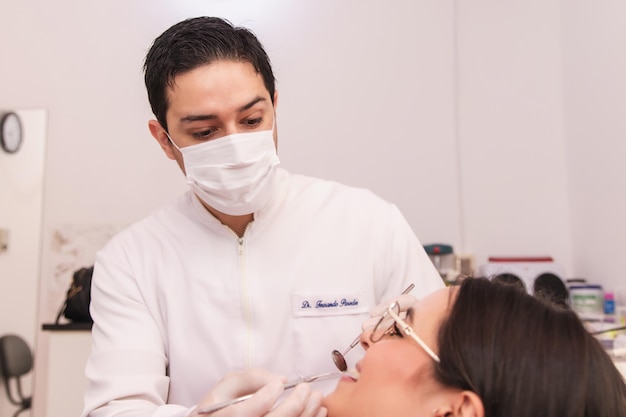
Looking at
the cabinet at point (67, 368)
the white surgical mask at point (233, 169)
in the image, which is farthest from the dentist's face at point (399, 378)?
the cabinet at point (67, 368)

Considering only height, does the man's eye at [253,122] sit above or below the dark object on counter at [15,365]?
above

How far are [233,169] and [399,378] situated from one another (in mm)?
593

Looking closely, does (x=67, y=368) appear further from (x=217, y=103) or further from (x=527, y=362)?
(x=527, y=362)

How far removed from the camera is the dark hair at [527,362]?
0.83m

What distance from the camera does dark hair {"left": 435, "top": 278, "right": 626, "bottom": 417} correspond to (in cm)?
83

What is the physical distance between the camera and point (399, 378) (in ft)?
3.15

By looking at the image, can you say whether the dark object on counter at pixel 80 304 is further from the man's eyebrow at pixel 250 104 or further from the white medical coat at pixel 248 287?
the man's eyebrow at pixel 250 104

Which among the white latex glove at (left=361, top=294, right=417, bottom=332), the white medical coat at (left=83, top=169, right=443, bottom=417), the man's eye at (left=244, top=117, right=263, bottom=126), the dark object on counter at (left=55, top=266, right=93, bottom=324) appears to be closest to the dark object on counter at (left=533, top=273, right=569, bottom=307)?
the white medical coat at (left=83, top=169, right=443, bottom=417)

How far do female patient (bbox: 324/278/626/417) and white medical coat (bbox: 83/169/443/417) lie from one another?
29cm

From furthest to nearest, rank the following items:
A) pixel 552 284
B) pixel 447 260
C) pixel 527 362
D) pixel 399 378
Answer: pixel 447 260, pixel 552 284, pixel 399 378, pixel 527 362

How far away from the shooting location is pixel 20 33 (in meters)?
2.94

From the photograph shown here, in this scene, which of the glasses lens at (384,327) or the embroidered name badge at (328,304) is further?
the embroidered name badge at (328,304)

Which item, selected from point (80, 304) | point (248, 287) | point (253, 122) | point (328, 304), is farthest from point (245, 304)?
point (80, 304)

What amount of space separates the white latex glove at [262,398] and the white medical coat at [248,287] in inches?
10.5
